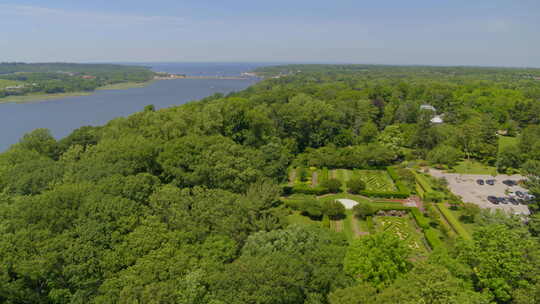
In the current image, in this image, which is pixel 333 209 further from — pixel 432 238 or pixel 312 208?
pixel 432 238

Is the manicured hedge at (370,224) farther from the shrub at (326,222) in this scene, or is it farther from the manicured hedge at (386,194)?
the manicured hedge at (386,194)

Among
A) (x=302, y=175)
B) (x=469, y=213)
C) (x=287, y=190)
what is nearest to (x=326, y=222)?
(x=287, y=190)

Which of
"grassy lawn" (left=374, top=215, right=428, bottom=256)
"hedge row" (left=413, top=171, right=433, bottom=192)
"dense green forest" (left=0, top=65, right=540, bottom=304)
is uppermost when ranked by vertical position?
"dense green forest" (left=0, top=65, right=540, bottom=304)

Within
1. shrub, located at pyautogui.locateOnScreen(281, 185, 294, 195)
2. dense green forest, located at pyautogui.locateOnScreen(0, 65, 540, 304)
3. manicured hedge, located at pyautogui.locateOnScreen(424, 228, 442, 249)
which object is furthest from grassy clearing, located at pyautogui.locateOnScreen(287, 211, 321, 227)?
manicured hedge, located at pyautogui.locateOnScreen(424, 228, 442, 249)

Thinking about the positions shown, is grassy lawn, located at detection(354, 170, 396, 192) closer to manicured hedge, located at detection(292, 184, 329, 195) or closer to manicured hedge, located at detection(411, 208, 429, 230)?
manicured hedge, located at detection(292, 184, 329, 195)

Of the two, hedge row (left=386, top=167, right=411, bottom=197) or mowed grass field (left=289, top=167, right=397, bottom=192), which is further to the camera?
mowed grass field (left=289, top=167, right=397, bottom=192)
